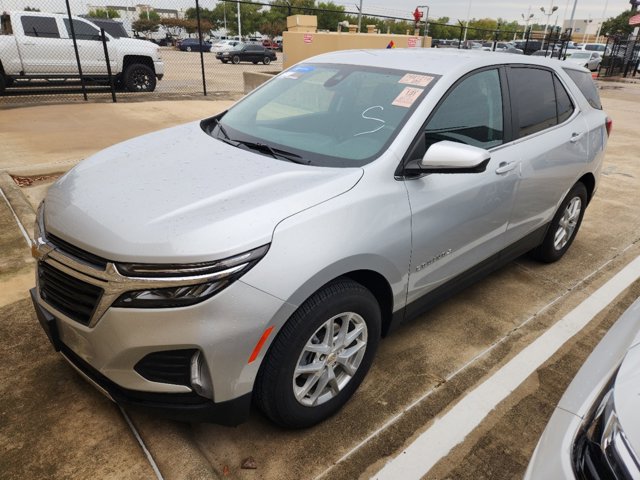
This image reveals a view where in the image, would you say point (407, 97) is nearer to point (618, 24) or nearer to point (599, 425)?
point (599, 425)

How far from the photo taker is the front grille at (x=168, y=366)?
1.83 metres

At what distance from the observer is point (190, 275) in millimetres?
1778

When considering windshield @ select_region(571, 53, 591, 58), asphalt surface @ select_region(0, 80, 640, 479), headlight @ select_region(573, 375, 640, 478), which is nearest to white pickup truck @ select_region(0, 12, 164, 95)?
asphalt surface @ select_region(0, 80, 640, 479)

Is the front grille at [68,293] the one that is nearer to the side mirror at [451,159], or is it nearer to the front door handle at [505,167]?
the side mirror at [451,159]

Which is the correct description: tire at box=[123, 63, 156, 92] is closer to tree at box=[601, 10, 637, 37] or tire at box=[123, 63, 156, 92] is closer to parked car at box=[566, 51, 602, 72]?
parked car at box=[566, 51, 602, 72]

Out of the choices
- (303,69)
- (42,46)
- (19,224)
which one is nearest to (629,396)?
(303,69)

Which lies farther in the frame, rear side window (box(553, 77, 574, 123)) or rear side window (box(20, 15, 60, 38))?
rear side window (box(20, 15, 60, 38))

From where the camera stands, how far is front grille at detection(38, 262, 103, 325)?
188 cm

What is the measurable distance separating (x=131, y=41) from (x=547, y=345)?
1308 centimetres

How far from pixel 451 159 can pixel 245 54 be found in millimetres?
31990

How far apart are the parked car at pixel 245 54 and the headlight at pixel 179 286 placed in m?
32.0

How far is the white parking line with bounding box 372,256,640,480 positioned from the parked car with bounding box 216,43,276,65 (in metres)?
31.1

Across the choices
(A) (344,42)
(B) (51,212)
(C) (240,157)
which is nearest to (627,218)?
(C) (240,157)

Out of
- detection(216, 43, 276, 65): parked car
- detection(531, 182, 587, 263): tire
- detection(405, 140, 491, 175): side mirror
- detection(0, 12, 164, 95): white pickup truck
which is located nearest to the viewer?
detection(405, 140, 491, 175): side mirror
